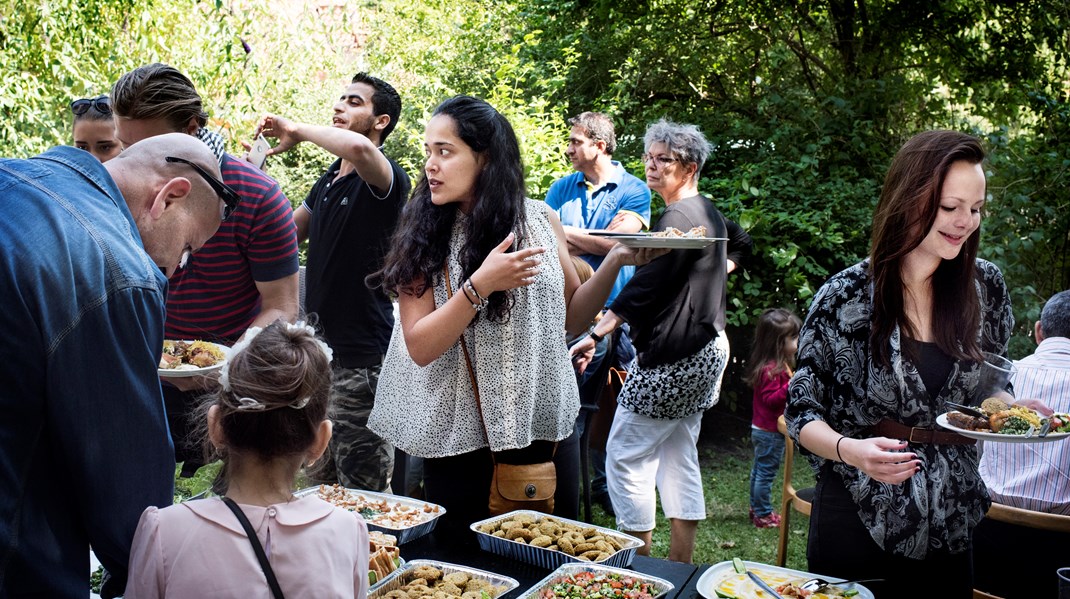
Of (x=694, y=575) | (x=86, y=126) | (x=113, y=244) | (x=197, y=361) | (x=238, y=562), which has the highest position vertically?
Result: (x=86, y=126)

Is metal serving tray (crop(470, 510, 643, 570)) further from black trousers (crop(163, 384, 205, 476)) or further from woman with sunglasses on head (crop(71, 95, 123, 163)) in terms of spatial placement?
woman with sunglasses on head (crop(71, 95, 123, 163))

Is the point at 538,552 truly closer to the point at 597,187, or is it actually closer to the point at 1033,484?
the point at 1033,484

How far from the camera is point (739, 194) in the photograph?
21.9 feet

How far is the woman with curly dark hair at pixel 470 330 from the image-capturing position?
2510mm

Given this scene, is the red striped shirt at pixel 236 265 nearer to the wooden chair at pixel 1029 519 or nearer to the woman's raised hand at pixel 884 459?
the woman's raised hand at pixel 884 459

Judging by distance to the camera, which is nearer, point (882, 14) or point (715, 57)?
point (882, 14)

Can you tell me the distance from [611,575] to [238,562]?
3.20ft

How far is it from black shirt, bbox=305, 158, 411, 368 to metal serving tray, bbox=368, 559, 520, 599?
1.50 metres

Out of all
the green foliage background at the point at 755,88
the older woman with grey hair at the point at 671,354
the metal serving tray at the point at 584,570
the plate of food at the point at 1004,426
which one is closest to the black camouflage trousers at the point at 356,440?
the older woman with grey hair at the point at 671,354

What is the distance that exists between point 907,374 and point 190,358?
1.98 metres

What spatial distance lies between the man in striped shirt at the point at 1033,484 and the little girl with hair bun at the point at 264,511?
2157 millimetres

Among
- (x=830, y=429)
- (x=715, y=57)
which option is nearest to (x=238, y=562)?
(x=830, y=429)

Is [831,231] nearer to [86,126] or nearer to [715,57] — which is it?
[715,57]

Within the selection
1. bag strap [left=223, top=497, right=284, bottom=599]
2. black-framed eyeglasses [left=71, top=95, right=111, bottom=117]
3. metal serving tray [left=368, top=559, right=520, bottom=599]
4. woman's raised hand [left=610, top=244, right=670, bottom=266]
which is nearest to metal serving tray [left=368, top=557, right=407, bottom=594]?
metal serving tray [left=368, top=559, right=520, bottom=599]
